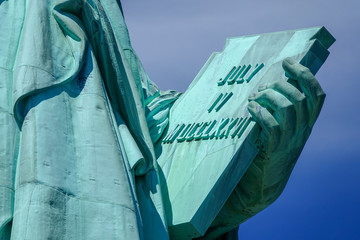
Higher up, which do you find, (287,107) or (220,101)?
(287,107)

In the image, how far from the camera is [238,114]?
1295cm

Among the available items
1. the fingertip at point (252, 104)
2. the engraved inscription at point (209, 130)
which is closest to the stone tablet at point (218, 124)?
the engraved inscription at point (209, 130)

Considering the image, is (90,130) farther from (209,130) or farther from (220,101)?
(220,101)

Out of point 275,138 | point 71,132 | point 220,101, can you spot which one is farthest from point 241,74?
point 71,132

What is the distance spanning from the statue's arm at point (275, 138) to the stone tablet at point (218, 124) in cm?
15

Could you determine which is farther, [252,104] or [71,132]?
[252,104]

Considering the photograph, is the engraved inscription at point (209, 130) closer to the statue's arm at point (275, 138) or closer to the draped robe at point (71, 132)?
the statue's arm at point (275, 138)

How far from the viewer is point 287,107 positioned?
1270 cm

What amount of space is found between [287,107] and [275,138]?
35 cm

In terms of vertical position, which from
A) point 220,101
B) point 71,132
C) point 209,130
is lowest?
point 71,132

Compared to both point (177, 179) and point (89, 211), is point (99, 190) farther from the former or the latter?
point (177, 179)

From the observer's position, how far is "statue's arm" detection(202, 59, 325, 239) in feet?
41.8

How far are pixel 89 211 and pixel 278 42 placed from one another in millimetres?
3295

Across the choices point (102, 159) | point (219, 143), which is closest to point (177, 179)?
point (219, 143)
